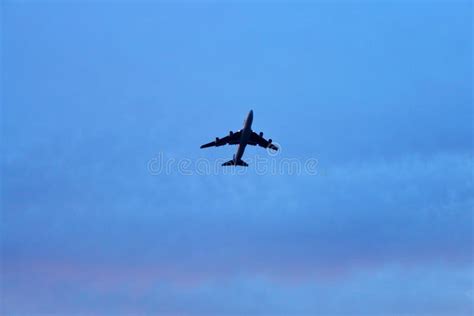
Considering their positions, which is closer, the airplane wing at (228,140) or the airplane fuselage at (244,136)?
the airplane fuselage at (244,136)

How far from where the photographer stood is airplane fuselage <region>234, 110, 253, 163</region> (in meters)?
133

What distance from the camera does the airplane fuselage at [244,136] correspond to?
436 feet

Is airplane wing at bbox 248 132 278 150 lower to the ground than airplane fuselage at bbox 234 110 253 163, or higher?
higher

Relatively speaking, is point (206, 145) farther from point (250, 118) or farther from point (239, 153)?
point (250, 118)

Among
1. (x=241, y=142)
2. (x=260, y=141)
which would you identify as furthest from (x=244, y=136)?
(x=260, y=141)

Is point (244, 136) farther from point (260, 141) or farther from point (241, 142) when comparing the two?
point (260, 141)

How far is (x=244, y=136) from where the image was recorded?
5408 inches

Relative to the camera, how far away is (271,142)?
14712cm

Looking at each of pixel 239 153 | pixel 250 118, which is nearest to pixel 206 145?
pixel 239 153

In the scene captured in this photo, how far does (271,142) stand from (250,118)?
1546cm

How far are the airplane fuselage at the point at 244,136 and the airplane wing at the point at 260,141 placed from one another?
3.64 m

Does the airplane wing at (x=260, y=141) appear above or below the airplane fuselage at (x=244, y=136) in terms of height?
above

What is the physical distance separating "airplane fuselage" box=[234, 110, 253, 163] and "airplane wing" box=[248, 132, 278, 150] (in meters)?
3.64

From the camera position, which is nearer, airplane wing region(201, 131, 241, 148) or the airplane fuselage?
the airplane fuselage
